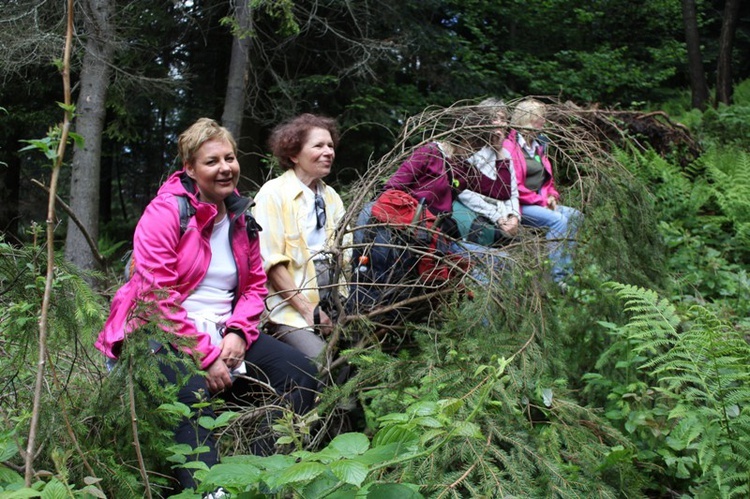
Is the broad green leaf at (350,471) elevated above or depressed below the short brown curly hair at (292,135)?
below

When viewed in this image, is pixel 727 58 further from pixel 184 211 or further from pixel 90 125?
pixel 184 211

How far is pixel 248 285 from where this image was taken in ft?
12.4

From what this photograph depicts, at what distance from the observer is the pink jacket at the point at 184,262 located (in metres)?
3.12

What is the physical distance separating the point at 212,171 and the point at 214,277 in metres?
0.56

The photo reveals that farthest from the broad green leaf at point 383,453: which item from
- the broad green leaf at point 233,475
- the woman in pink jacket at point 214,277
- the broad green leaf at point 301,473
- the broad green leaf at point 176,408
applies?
the woman in pink jacket at point 214,277

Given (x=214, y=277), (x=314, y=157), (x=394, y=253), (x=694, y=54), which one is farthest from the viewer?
(x=694, y=54)

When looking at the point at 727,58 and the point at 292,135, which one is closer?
the point at 292,135

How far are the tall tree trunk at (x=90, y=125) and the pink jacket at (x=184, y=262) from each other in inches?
235

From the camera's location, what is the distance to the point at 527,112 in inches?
154

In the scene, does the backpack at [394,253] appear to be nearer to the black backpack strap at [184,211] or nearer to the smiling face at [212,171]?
the smiling face at [212,171]

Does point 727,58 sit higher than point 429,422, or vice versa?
point 727,58

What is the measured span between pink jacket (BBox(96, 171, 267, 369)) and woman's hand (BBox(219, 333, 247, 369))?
0.05 meters

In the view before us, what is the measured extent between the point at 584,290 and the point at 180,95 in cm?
909

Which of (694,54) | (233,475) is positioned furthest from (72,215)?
(694,54)
